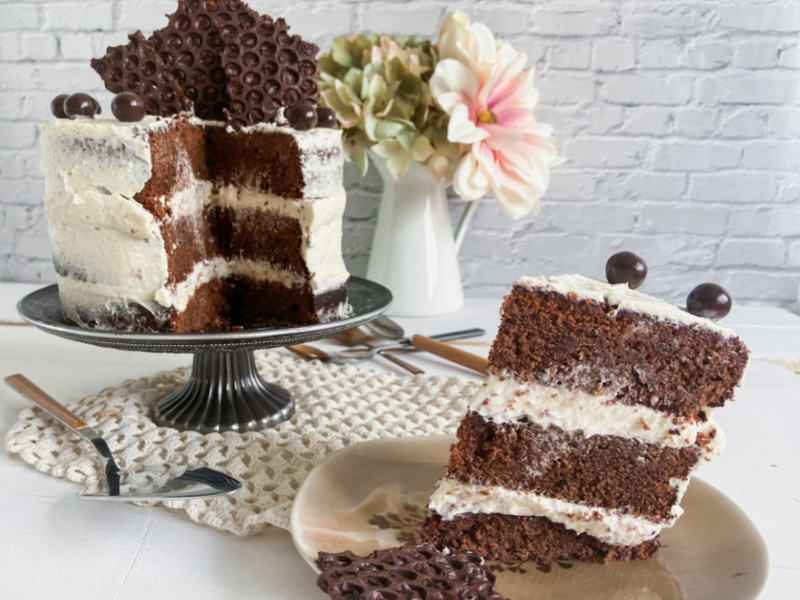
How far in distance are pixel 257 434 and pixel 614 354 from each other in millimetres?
786

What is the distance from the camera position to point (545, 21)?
2635 millimetres

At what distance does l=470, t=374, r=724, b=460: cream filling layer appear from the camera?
1.21m

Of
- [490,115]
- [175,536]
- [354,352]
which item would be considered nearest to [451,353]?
[354,352]

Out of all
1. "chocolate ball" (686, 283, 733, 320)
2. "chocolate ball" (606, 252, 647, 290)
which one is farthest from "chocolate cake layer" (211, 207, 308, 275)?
"chocolate ball" (686, 283, 733, 320)

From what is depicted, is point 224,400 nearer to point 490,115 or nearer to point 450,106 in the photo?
point 450,106

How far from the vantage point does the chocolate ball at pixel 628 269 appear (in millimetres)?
1300

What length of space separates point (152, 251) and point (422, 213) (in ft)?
3.62

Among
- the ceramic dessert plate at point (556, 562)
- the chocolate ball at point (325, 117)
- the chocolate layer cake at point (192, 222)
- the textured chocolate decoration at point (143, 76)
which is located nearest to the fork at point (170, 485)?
the ceramic dessert plate at point (556, 562)

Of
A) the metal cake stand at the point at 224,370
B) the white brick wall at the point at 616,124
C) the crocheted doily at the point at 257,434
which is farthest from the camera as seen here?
the white brick wall at the point at 616,124

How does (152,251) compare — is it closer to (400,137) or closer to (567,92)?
(400,137)

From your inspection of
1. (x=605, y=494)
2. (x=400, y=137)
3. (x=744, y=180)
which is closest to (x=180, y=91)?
(x=400, y=137)

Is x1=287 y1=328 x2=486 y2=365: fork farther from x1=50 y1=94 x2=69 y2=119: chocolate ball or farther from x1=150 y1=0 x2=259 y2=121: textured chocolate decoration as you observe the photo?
x1=50 y1=94 x2=69 y2=119: chocolate ball

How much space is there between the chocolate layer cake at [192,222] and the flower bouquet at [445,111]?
1.83 ft

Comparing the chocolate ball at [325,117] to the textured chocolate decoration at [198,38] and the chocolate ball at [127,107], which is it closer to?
the textured chocolate decoration at [198,38]
